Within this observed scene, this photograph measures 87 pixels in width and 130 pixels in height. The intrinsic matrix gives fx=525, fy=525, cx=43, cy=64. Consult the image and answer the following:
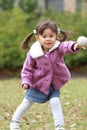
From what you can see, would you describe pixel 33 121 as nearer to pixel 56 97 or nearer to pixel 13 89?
pixel 56 97

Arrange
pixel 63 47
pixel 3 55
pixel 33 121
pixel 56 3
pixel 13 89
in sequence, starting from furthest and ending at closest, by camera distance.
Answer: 1. pixel 56 3
2. pixel 3 55
3. pixel 13 89
4. pixel 33 121
5. pixel 63 47

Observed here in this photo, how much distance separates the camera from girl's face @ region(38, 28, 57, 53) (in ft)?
19.6

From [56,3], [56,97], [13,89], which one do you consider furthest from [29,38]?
A: [56,3]

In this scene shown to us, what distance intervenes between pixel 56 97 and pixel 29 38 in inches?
30.6

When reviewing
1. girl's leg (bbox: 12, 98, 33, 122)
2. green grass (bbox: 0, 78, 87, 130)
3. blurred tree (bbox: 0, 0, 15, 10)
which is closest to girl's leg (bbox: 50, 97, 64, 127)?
girl's leg (bbox: 12, 98, 33, 122)

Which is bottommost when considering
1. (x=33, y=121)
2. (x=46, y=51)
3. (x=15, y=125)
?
(x=33, y=121)

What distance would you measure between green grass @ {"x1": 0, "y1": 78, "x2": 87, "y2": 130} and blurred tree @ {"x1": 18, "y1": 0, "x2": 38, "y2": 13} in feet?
38.6

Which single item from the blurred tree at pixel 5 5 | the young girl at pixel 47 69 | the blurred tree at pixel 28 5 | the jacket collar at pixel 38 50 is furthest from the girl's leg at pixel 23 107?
the blurred tree at pixel 5 5

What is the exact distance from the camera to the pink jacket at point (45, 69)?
6.00 m

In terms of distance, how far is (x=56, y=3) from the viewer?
89.4ft

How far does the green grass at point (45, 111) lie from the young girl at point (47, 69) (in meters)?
0.96

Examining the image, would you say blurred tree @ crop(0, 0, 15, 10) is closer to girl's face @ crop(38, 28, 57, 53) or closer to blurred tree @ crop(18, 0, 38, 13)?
blurred tree @ crop(18, 0, 38, 13)

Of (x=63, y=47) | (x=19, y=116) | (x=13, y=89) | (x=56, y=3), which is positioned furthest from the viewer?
(x=56, y=3)

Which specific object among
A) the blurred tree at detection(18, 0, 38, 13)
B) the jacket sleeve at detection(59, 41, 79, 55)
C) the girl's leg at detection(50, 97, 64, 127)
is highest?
the jacket sleeve at detection(59, 41, 79, 55)
